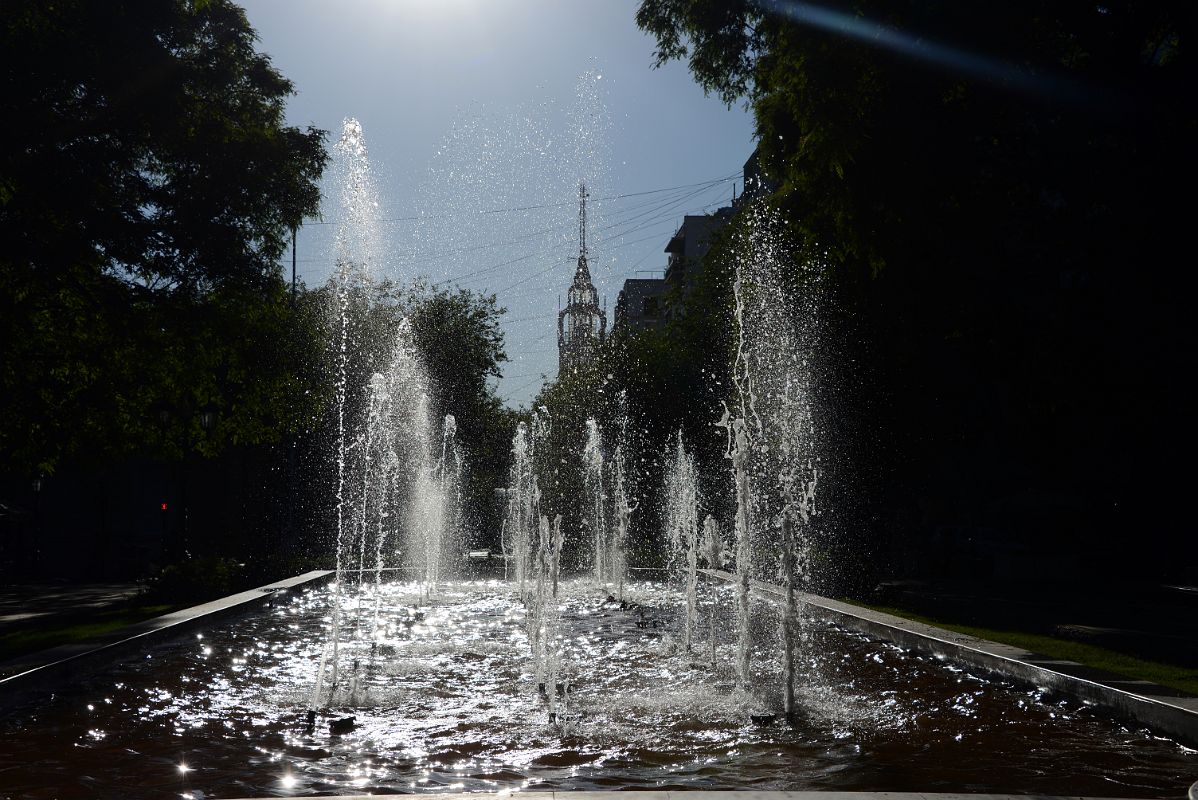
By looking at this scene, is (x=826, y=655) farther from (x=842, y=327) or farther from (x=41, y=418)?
(x=41, y=418)

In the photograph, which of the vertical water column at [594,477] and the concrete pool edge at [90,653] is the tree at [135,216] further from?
the vertical water column at [594,477]

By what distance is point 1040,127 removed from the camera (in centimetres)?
1255

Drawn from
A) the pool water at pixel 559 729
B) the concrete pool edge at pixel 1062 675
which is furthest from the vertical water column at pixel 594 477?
the pool water at pixel 559 729

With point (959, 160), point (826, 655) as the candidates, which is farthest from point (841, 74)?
point (826, 655)

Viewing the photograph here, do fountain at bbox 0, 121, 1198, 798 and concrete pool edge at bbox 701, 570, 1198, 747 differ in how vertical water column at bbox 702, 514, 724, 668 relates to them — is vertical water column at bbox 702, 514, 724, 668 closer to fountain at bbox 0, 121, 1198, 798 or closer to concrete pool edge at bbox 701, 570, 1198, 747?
fountain at bbox 0, 121, 1198, 798

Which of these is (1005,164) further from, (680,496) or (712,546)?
(680,496)

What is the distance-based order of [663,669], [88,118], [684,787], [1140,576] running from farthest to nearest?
[1140,576], [88,118], [663,669], [684,787]

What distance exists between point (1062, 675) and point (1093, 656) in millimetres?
2409

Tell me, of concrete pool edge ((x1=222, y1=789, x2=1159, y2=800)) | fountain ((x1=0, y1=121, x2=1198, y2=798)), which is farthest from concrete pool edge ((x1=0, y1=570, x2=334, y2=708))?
concrete pool edge ((x1=222, y1=789, x2=1159, y2=800))

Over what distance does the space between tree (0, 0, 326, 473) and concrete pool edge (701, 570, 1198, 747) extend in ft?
41.0

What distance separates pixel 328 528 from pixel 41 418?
76.1 feet

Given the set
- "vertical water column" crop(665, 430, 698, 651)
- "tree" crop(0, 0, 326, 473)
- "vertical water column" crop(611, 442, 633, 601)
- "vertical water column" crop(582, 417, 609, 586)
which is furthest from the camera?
"vertical water column" crop(582, 417, 609, 586)

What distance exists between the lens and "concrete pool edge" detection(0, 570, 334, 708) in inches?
328

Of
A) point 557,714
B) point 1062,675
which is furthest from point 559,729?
point 1062,675
